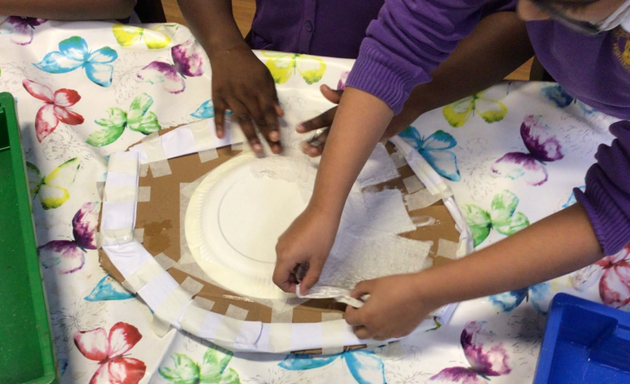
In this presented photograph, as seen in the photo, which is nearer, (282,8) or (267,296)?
(267,296)

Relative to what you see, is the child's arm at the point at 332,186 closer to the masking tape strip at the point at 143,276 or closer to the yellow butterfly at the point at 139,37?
the masking tape strip at the point at 143,276

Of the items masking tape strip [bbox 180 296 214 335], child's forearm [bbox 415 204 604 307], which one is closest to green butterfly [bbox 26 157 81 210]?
masking tape strip [bbox 180 296 214 335]

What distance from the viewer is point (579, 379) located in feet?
1.44

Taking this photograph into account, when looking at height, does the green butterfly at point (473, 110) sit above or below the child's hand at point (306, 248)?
above

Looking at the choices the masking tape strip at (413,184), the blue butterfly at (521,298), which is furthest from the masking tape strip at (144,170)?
the blue butterfly at (521,298)

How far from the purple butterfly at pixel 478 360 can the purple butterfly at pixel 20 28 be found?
683mm

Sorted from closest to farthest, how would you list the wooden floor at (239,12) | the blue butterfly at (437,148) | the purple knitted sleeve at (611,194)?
the purple knitted sleeve at (611,194)
the blue butterfly at (437,148)
the wooden floor at (239,12)

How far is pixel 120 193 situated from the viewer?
1.65 ft

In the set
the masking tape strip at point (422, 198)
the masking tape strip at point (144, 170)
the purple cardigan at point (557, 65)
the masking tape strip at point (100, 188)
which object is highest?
the purple cardigan at point (557, 65)

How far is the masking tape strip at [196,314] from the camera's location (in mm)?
433

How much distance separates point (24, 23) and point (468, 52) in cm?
61

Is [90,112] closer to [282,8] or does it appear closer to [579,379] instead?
[282,8]

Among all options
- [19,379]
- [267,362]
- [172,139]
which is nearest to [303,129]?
[172,139]

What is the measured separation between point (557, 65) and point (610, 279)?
24 cm
